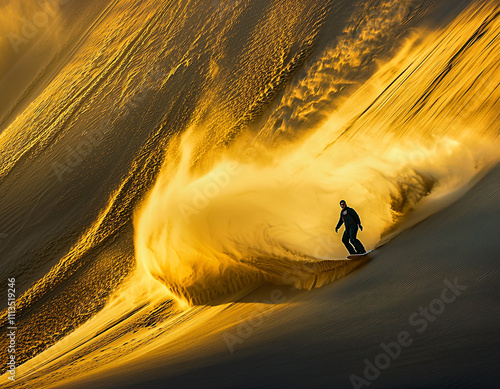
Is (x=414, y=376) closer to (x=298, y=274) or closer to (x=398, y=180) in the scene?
(x=298, y=274)

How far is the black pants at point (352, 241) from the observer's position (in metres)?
6.13

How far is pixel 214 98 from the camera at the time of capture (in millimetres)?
11703

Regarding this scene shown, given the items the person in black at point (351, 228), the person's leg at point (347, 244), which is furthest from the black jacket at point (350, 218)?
the person's leg at point (347, 244)

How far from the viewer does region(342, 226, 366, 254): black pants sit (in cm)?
613

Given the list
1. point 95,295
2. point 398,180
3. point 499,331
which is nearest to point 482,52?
point 398,180

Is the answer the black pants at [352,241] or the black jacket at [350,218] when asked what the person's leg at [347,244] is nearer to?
the black pants at [352,241]

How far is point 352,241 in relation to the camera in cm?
618

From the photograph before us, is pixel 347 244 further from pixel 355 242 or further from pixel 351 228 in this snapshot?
pixel 351 228

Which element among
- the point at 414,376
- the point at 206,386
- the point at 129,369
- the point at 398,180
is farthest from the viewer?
the point at 398,180

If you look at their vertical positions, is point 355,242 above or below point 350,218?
below

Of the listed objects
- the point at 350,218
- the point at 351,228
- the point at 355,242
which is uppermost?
the point at 350,218

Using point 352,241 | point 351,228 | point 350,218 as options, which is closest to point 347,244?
point 352,241

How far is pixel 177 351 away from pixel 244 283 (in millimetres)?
2213

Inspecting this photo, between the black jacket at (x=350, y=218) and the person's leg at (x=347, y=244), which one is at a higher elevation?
the black jacket at (x=350, y=218)
